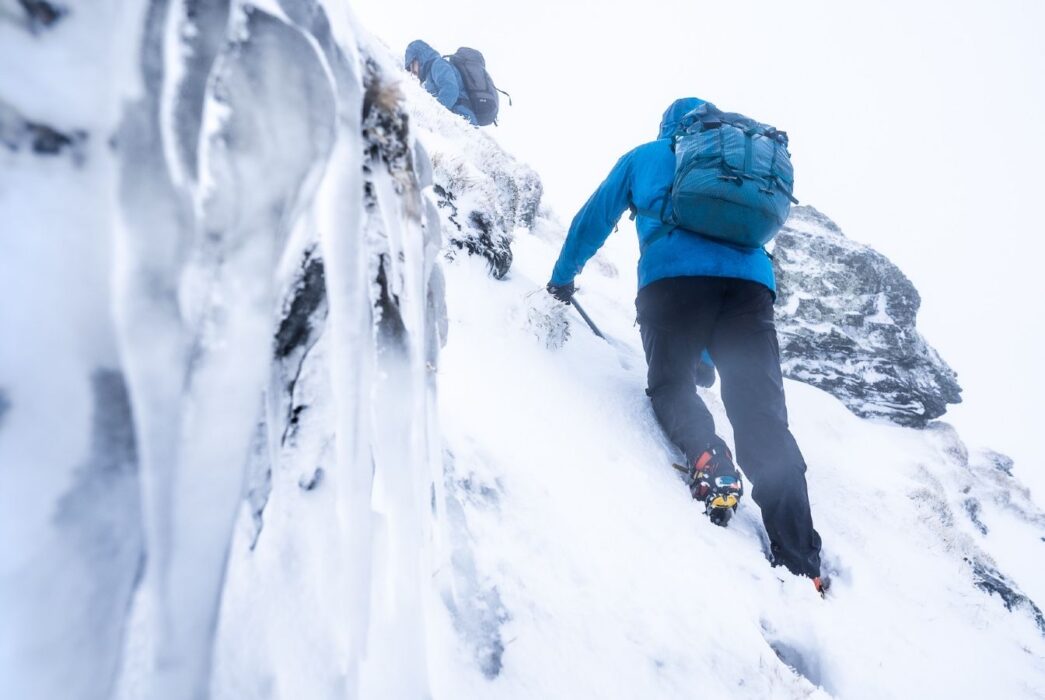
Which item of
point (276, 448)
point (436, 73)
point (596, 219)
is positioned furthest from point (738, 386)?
point (436, 73)

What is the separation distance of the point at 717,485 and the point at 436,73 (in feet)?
28.5

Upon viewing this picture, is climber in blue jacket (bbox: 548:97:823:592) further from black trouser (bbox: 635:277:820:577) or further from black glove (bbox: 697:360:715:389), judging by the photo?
black glove (bbox: 697:360:715:389)

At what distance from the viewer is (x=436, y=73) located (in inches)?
341

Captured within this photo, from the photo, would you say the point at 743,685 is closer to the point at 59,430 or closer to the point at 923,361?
the point at 59,430

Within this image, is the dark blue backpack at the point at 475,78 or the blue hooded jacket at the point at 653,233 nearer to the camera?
the blue hooded jacket at the point at 653,233

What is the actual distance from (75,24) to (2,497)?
0.63 m

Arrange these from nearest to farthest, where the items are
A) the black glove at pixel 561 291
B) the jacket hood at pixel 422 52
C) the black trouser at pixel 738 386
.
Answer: the black trouser at pixel 738 386
the black glove at pixel 561 291
the jacket hood at pixel 422 52

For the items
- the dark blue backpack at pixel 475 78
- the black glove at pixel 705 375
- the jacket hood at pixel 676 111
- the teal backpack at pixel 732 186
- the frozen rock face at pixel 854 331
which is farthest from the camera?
the frozen rock face at pixel 854 331

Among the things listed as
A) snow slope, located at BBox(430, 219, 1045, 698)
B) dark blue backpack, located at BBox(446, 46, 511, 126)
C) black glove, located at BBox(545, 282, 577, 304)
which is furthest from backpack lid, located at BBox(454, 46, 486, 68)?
black glove, located at BBox(545, 282, 577, 304)

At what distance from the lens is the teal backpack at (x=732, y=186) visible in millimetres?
2906

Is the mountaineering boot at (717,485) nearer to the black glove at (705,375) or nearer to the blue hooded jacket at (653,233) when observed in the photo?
the blue hooded jacket at (653,233)

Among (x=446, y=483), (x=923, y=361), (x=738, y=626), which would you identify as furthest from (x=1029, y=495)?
(x=446, y=483)

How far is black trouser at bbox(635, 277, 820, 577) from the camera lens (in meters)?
2.50

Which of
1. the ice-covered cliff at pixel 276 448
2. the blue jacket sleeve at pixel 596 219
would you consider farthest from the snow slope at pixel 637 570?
the blue jacket sleeve at pixel 596 219
